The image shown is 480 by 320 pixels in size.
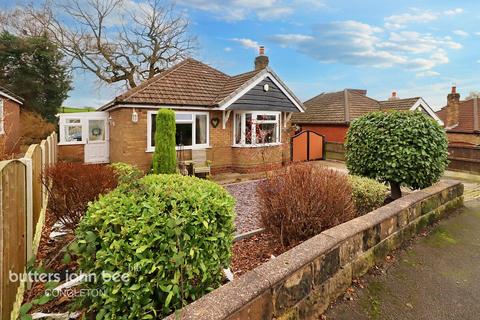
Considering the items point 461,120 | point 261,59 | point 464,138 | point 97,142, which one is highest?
point 261,59

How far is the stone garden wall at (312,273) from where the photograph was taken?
6.27ft

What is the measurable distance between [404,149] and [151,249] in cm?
532

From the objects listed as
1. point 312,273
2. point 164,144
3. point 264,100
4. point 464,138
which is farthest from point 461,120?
point 312,273

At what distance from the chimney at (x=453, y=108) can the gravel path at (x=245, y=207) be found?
18.5 meters

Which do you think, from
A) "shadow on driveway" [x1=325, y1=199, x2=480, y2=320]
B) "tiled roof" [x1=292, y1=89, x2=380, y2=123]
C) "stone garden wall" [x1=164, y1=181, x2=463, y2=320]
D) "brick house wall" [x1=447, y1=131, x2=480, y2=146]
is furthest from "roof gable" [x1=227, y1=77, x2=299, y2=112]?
"brick house wall" [x1=447, y1=131, x2=480, y2=146]

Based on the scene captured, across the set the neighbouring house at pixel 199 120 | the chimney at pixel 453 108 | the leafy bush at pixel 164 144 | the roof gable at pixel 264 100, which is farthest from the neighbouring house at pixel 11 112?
the chimney at pixel 453 108

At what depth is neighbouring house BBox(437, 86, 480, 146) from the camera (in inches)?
738

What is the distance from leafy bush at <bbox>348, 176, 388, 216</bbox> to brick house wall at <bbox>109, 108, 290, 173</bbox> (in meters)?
5.57

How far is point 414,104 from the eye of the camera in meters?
17.6

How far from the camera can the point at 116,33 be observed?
22.8 metres

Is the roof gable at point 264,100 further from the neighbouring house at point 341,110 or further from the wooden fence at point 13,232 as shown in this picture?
the wooden fence at point 13,232

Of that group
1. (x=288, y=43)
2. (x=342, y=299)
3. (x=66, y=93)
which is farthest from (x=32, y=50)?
(x=342, y=299)

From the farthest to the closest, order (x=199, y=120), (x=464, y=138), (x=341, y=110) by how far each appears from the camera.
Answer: (x=341, y=110) → (x=464, y=138) → (x=199, y=120)

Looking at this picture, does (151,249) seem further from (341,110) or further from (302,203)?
(341,110)
